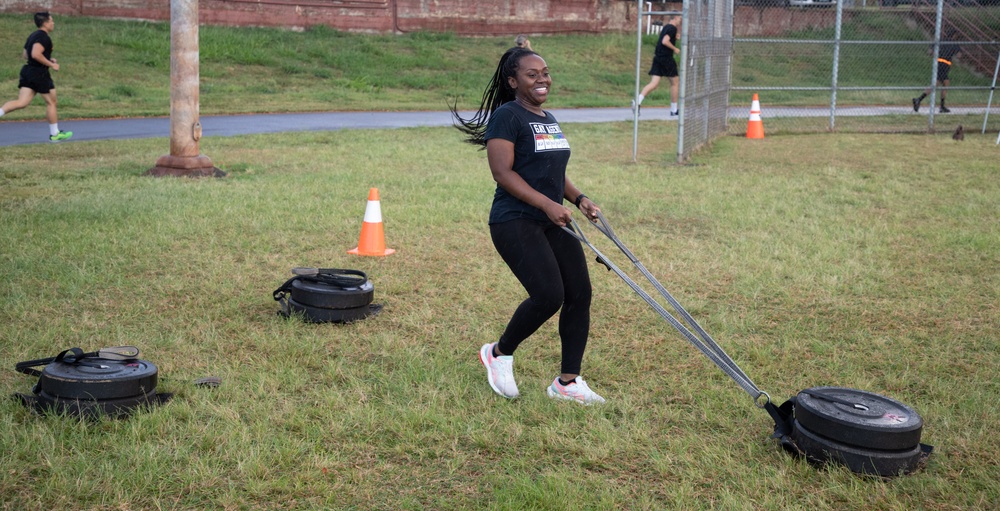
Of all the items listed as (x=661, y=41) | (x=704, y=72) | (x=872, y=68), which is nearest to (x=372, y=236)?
(x=704, y=72)

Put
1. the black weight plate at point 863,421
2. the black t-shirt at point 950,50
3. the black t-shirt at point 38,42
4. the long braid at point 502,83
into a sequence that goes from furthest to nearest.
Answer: the black t-shirt at point 950,50 < the black t-shirt at point 38,42 < the long braid at point 502,83 < the black weight plate at point 863,421

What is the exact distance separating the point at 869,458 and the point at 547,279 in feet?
4.91

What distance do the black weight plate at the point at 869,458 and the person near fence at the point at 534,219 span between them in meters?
1.08

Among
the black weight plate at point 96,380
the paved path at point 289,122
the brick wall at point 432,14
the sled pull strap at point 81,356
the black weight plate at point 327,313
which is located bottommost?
the black weight plate at point 327,313

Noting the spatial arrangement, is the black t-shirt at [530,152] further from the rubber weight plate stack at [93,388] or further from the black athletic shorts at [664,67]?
the black athletic shorts at [664,67]

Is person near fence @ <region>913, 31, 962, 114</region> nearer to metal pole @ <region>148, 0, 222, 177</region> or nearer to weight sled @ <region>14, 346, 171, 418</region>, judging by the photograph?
metal pole @ <region>148, 0, 222, 177</region>

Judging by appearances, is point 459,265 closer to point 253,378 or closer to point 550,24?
point 253,378

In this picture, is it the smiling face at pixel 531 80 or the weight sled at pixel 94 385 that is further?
the smiling face at pixel 531 80

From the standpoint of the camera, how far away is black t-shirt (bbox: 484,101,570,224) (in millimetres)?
4199

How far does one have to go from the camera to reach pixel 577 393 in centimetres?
439

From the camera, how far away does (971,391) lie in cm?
454

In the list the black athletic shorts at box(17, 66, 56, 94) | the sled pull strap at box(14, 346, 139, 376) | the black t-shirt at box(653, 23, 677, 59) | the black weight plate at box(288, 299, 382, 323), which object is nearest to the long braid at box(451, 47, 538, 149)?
the black weight plate at box(288, 299, 382, 323)

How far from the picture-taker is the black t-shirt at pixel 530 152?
4199 millimetres

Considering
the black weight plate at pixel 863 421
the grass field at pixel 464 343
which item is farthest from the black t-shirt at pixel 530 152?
the black weight plate at pixel 863 421
